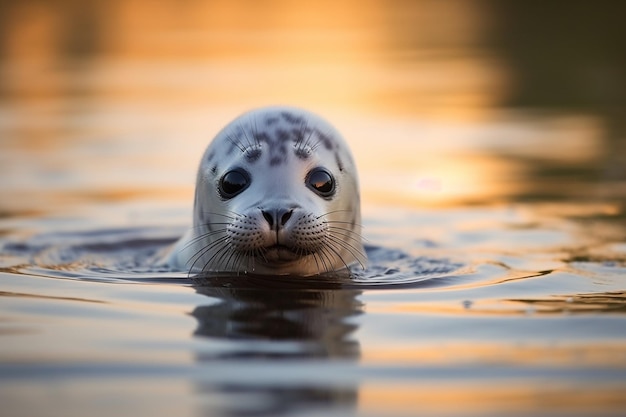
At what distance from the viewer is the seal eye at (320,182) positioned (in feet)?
19.0

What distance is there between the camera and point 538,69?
52.1ft

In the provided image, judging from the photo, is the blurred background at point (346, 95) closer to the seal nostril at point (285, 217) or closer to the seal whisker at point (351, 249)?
the seal whisker at point (351, 249)

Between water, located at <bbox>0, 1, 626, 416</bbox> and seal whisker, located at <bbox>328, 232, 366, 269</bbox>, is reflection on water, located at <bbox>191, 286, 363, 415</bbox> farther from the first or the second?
seal whisker, located at <bbox>328, 232, 366, 269</bbox>

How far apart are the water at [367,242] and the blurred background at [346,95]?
0.05 meters

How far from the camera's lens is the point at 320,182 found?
228 inches

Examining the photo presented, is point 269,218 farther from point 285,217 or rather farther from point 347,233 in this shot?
point 347,233

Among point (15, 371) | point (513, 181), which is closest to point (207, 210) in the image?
point (15, 371)

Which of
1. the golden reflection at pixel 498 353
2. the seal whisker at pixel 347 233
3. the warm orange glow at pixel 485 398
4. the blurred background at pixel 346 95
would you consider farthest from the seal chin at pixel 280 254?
the blurred background at pixel 346 95

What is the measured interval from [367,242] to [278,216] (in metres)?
1.67

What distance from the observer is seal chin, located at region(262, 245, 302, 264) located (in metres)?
5.36

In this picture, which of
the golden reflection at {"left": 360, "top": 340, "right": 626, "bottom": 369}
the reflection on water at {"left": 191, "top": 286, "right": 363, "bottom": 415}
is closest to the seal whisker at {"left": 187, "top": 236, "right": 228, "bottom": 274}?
the reflection on water at {"left": 191, "top": 286, "right": 363, "bottom": 415}

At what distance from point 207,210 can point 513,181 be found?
10.5 feet

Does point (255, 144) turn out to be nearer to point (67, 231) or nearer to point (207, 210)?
point (207, 210)

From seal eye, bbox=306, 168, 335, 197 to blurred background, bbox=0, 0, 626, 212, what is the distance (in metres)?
2.21
